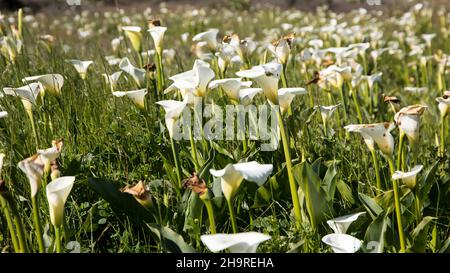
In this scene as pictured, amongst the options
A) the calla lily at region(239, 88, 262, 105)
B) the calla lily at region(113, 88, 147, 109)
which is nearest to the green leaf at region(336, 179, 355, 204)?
the calla lily at region(239, 88, 262, 105)

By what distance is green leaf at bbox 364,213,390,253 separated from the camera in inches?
69.6

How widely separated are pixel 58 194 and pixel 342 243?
33.5 inches

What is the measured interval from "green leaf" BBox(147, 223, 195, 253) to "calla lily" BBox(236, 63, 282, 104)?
553 mm

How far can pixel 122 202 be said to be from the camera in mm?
1976

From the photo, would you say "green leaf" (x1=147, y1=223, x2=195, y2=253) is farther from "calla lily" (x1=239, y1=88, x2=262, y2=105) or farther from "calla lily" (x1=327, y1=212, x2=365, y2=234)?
"calla lily" (x1=239, y1=88, x2=262, y2=105)

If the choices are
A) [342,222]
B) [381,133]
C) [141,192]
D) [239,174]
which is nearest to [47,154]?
[141,192]

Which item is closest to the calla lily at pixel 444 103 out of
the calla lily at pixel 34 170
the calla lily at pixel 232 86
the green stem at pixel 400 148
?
the green stem at pixel 400 148

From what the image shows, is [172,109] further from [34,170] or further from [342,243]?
[342,243]

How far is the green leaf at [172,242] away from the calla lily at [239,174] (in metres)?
0.21

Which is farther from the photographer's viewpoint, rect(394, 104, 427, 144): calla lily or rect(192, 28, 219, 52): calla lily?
rect(192, 28, 219, 52): calla lily

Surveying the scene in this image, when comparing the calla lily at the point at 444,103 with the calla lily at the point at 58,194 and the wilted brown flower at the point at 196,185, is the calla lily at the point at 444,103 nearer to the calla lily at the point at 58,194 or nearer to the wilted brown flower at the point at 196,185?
the wilted brown flower at the point at 196,185
